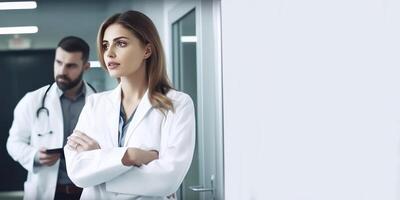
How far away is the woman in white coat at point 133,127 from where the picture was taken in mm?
1273

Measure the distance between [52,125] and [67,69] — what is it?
0.16 meters

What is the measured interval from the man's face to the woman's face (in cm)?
8

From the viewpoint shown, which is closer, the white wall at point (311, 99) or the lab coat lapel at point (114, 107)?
the white wall at point (311, 99)

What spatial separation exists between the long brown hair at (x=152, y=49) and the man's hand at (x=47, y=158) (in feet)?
0.93

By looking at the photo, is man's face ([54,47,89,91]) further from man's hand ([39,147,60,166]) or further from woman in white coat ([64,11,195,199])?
man's hand ([39,147,60,166])

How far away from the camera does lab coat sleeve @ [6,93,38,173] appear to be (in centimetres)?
130

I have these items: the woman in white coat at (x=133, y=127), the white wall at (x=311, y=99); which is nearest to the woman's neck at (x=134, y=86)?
the woman in white coat at (x=133, y=127)

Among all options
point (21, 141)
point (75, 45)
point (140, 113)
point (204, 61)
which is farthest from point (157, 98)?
point (21, 141)

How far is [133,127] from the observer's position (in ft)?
4.26

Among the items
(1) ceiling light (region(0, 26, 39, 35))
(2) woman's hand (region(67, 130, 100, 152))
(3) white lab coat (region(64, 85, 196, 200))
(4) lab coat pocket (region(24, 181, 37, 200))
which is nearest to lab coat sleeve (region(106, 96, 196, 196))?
(3) white lab coat (region(64, 85, 196, 200))

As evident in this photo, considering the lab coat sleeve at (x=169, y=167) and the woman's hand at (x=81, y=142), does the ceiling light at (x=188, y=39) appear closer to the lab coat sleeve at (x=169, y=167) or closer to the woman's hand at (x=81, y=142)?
the lab coat sleeve at (x=169, y=167)

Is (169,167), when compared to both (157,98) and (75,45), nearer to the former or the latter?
(157,98)

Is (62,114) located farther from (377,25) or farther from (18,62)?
(377,25)

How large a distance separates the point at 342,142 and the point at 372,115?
11 centimetres
